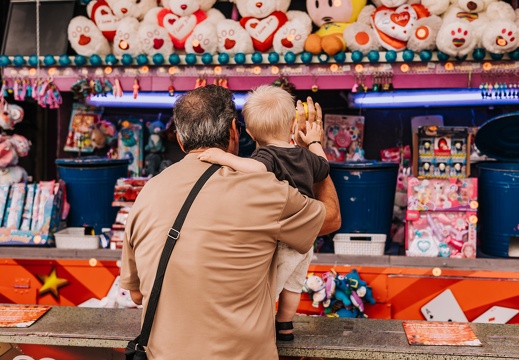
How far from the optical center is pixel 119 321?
10.8 feet

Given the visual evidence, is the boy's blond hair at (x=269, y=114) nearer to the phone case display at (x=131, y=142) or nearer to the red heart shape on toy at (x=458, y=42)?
the red heart shape on toy at (x=458, y=42)

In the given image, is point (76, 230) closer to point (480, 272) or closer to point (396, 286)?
point (396, 286)

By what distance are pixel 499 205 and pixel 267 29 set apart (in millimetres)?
2263

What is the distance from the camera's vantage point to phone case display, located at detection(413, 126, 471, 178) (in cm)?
502

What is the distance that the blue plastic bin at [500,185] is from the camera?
5012mm

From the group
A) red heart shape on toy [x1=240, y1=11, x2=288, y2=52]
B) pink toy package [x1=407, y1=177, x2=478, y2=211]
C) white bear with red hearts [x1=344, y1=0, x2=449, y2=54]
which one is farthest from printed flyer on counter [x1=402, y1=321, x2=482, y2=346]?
red heart shape on toy [x1=240, y1=11, x2=288, y2=52]

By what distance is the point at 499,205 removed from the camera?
5.08 metres

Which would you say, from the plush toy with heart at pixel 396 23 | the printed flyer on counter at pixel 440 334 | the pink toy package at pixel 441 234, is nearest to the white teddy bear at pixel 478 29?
the plush toy with heart at pixel 396 23

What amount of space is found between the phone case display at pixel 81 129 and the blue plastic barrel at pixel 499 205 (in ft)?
11.9

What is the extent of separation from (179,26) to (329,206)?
299 centimetres

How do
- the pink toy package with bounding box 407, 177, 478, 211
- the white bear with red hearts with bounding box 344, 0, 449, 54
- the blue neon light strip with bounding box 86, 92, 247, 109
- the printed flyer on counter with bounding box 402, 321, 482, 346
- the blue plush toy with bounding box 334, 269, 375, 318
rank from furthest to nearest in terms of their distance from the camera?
the blue neon light strip with bounding box 86, 92, 247, 109
the pink toy package with bounding box 407, 177, 478, 211
the white bear with red hearts with bounding box 344, 0, 449, 54
the blue plush toy with bounding box 334, 269, 375, 318
the printed flyer on counter with bounding box 402, 321, 482, 346

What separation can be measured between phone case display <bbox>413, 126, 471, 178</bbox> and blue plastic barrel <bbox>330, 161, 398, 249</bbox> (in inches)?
8.8

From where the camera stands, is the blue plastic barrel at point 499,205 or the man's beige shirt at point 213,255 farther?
the blue plastic barrel at point 499,205

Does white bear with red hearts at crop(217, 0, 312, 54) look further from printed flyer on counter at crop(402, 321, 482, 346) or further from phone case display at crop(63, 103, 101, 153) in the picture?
printed flyer on counter at crop(402, 321, 482, 346)
